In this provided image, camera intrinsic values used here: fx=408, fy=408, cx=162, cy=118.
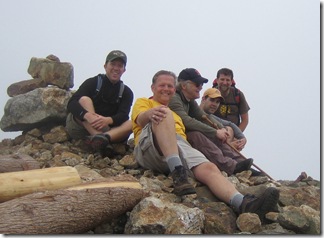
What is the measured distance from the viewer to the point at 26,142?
9227 mm

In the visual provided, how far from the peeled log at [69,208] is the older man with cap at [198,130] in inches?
81.0

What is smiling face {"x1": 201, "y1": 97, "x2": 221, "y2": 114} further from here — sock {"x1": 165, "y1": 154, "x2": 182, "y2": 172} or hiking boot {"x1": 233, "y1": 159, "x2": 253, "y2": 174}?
sock {"x1": 165, "y1": 154, "x2": 182, "y2": 172}

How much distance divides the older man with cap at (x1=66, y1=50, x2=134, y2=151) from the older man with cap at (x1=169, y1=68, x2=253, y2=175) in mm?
1265

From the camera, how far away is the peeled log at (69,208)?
3.99 metres

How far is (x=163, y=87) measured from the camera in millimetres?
6484

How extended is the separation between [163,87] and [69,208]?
2750mm

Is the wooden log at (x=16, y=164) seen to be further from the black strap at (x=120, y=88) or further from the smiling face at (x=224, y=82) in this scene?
the smiling face at (x=224, y=82)

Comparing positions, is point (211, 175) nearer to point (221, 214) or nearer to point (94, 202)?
point (221, 214)

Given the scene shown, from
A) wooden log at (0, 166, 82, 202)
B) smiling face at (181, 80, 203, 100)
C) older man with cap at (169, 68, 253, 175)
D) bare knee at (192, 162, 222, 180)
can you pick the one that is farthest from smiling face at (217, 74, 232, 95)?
wooden log at (0, 166, 82, 202)

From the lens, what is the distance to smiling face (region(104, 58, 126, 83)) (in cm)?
779

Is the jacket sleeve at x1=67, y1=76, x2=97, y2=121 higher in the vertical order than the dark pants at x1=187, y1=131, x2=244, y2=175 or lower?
higher

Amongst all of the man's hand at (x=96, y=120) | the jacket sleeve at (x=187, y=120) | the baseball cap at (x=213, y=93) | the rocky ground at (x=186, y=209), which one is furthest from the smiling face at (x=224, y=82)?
the man's hand at (x=96, y=120)

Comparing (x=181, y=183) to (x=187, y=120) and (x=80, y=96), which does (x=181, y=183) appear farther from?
(x=80, y=96)

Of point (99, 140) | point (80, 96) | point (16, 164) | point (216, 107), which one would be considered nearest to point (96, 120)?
point (99, 140)
